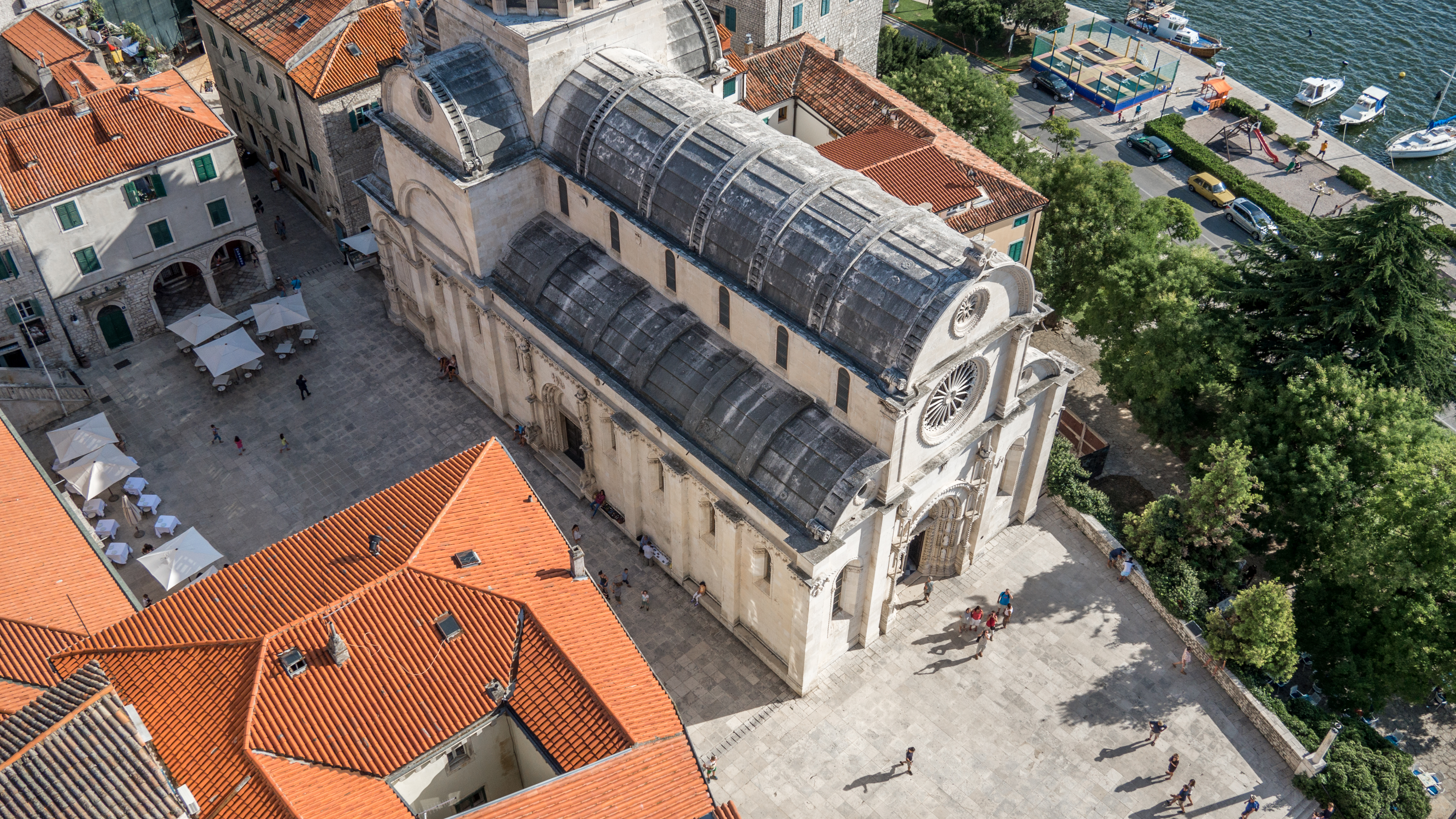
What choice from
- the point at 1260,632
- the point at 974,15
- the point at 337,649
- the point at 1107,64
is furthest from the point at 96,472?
the point at 1107,64

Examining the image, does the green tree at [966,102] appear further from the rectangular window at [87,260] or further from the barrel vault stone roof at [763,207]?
the rectangular window at [87,260]

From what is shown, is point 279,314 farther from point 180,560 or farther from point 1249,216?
point 1249,216

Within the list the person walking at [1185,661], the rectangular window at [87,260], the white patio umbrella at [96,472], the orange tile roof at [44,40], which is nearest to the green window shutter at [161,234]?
the rectangular window at [87,260]

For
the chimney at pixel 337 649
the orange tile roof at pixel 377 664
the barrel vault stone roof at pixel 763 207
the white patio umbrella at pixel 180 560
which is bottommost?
the white patio umbrella at pixel 180 560

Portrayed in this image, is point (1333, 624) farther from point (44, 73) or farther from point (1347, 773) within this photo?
point (44, 73)

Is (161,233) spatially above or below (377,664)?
below

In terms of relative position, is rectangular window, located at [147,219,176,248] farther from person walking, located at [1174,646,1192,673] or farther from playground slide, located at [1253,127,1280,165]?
playground slide, located at [1253,127,1280,165]
